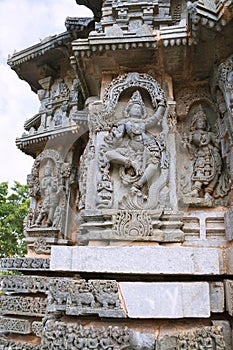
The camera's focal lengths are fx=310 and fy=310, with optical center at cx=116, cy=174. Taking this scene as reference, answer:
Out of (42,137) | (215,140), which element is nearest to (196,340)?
(215,140)

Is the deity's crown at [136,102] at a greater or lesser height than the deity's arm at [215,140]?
greater

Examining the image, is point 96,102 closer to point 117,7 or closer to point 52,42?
point 117,7

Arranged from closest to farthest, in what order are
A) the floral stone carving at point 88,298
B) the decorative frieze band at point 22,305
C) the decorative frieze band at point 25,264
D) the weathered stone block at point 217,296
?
the floral stone carving at point 88,298, the weathered stone block at point 217,296, the decorative frieze band at point 22,305, the decorative frieze band at point 25,264

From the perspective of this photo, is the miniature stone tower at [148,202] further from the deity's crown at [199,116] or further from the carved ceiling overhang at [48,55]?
the carved ceiling overhang at [48,55]

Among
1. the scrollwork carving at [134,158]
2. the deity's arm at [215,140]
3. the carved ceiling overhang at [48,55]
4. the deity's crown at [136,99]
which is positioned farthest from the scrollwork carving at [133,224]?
the carved ceiling overhang at [48,55]

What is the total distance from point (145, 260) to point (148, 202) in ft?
2.58

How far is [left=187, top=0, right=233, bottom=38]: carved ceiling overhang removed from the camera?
3.83m

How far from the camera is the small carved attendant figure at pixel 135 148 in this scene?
13.7 ft

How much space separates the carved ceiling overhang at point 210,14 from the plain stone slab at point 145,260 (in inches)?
110

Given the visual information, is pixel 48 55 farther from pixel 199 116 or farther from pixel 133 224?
pixel 133 224

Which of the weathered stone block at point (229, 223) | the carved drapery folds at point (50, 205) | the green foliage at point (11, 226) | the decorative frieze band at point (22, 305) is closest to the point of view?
the weathered stone block at point (229, 223)

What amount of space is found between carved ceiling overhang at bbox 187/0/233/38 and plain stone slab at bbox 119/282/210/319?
3.17 meters

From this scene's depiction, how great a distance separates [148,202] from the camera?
4055 mm

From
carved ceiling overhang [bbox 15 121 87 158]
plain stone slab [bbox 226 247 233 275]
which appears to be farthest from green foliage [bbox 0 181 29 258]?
plain stone slab [bbox 226 247 233 275]
